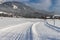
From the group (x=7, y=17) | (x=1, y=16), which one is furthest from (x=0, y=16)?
(x=7, y=17)

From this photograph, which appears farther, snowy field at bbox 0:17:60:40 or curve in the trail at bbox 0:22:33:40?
snowy field at bbox 0:17:60:40

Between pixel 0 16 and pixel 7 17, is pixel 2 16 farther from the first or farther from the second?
pixel 7 17

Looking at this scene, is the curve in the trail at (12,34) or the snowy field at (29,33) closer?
the curve in the trail at (12,34)

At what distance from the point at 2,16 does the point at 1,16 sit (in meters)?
0.38

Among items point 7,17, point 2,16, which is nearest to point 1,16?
point 2,16

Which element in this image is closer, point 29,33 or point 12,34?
point 12,34

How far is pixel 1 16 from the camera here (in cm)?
6094

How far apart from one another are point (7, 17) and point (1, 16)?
5.09 m

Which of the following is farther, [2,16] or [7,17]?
[7,17]

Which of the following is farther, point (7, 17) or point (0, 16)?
point (7, 17)

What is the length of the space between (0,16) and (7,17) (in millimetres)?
4882

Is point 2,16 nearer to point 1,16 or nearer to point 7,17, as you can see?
point 1,16

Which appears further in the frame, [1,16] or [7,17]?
[7,17]

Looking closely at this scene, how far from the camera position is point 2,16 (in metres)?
61.0
